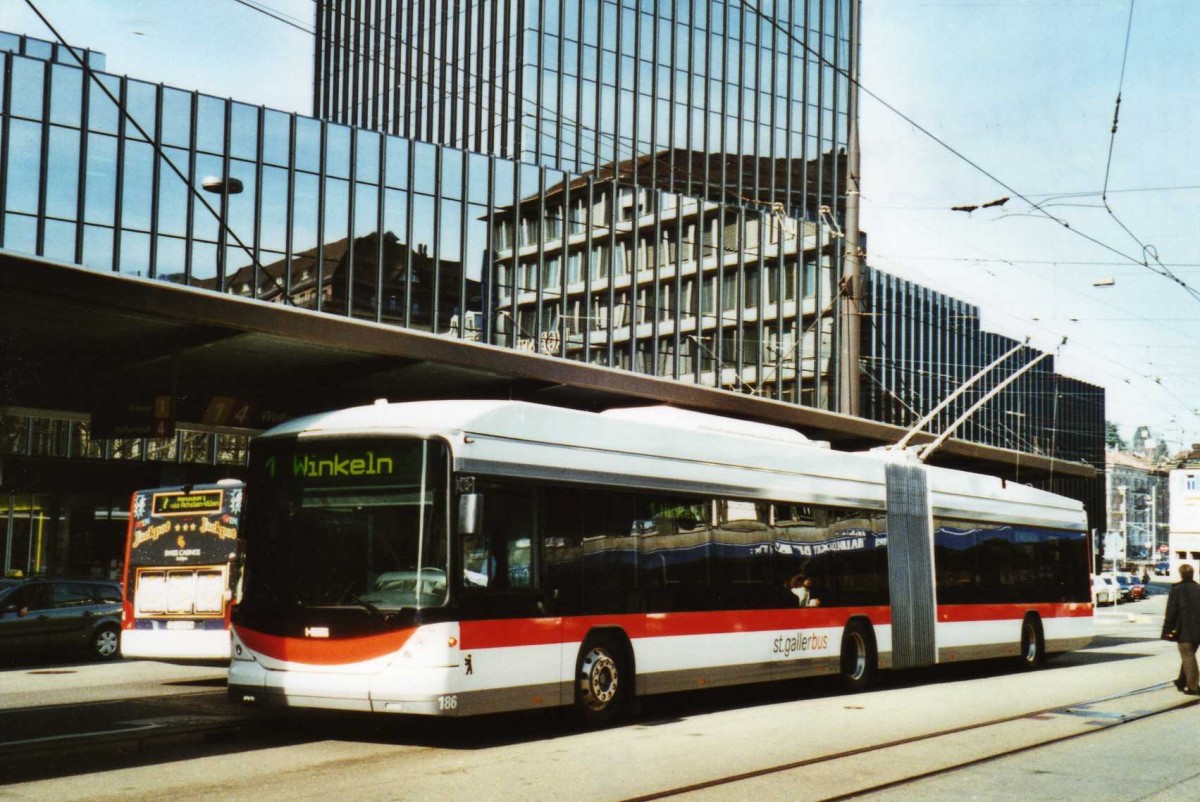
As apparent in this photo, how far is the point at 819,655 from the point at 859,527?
1.95 m

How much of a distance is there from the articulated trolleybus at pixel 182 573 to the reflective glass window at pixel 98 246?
790 inches

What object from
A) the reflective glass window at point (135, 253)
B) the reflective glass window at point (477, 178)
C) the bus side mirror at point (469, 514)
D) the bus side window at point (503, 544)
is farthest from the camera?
the reflective glass window at point (477, 178)

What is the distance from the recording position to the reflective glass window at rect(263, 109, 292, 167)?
39062 millimetres

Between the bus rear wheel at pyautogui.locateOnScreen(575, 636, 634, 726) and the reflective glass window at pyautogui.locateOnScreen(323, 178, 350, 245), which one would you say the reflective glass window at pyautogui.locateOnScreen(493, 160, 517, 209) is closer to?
the reflective glass window at pyautogui.locateOnScreen(323, 178, 350, 245)

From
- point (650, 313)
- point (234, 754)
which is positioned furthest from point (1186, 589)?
point (650, 313)

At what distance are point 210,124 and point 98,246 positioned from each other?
15.3ft

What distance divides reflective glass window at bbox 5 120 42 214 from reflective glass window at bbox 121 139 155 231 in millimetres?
2231

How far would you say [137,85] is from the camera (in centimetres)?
3728

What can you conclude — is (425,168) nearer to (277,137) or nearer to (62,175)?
(277,137)

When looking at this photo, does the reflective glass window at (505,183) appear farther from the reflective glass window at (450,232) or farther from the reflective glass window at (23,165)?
the reflective glass window at (23,165)

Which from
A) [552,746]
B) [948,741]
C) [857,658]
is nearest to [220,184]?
[857,658]

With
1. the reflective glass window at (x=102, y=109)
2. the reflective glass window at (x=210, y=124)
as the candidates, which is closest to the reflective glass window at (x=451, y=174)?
the reflective glass window at (x=210, y=124)

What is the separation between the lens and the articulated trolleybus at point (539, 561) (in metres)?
10.7

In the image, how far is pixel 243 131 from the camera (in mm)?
38781
